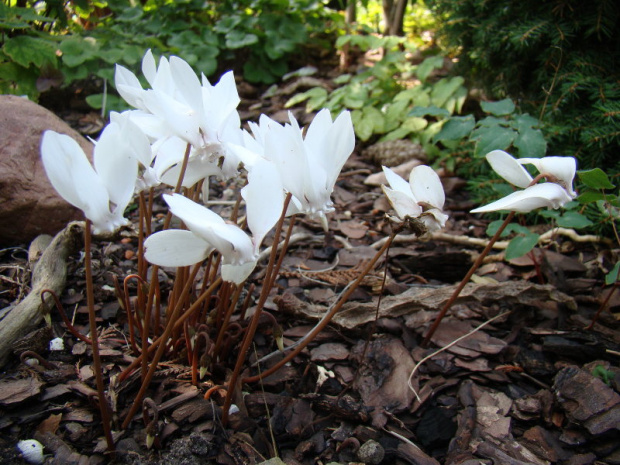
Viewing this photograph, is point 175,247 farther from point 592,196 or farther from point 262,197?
point 592,196

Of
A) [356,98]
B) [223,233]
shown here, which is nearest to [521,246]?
[223,233]

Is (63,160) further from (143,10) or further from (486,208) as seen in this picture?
(143,10)

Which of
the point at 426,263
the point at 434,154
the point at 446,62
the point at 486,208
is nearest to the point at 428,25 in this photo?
the point at 446,62

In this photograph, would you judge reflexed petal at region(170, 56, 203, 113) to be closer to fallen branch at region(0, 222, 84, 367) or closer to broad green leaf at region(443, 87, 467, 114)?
fallen branch at region(0, 222, 84, 367)

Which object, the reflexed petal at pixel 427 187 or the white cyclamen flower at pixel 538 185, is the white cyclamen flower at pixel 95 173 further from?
the white cyclamen flower at pixel 538 185

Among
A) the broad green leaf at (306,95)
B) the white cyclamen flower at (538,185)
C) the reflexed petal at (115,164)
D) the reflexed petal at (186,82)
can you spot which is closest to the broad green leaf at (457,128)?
the white cyclamen flower at (538,185)

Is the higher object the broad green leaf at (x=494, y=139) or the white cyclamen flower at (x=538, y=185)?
the white cyclamen flower at (x=538, y=185)

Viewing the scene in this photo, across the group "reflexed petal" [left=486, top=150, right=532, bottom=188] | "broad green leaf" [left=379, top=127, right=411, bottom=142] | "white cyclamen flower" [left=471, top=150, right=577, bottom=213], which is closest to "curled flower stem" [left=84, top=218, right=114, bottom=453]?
"white cyclamen flower" [left=471, top=150, right=577, bottom=213]
